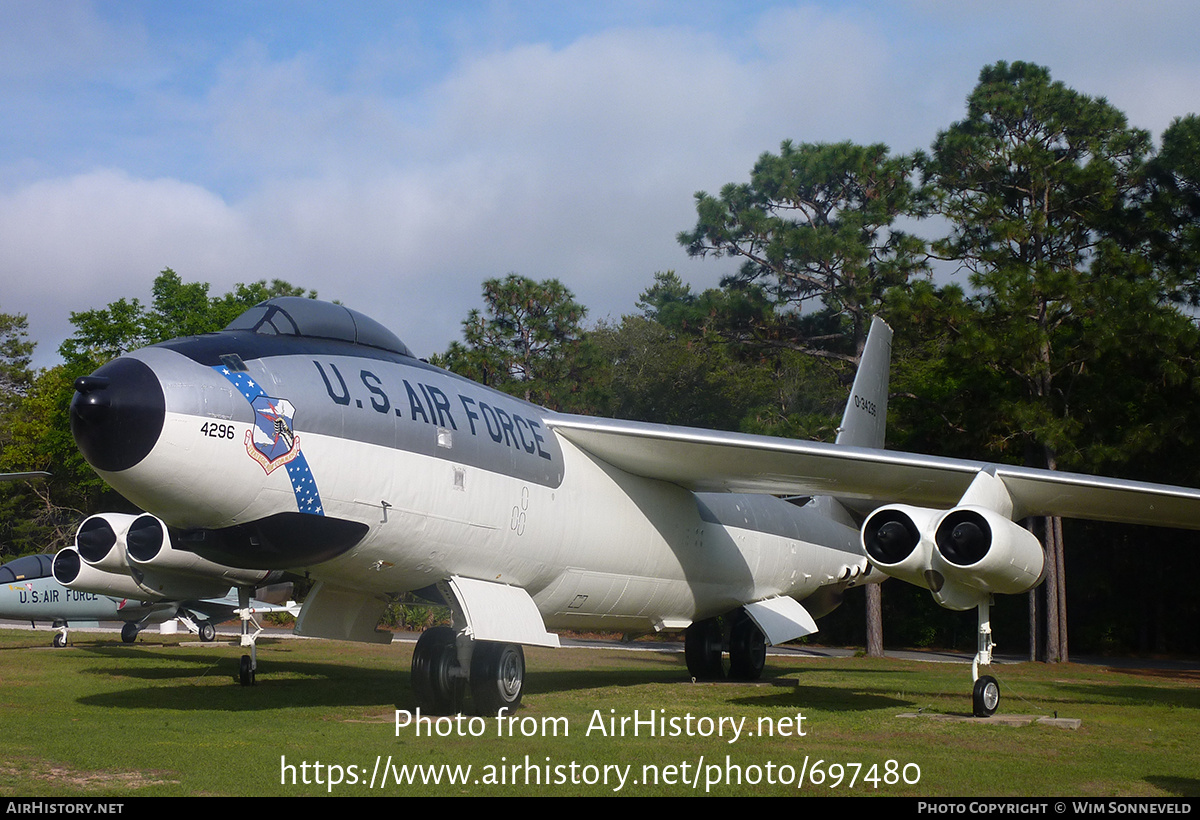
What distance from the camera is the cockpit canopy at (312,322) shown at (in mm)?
9852

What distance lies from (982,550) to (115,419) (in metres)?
8.11

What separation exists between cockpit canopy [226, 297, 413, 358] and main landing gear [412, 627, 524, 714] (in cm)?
313

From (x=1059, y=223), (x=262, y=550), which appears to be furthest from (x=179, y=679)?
(x=1059, y=223)

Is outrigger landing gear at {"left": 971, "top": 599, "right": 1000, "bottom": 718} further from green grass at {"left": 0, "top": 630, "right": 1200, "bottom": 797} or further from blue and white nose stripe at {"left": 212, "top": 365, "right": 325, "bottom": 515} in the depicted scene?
blue and white nose stripe at {"left": 212, "top": 365, "right": 325, "bottom": 515}

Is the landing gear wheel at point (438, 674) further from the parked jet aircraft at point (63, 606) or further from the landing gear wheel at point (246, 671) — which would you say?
the parked jet aircraft at point (63, 606)

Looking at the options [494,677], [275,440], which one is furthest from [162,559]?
[275,440]

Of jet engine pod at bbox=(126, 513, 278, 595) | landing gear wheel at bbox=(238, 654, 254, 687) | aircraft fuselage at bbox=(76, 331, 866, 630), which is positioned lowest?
landing gear wheel at bbox=(238, 654, 254, 687)

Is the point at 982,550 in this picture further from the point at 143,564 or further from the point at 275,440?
the point at 143,564

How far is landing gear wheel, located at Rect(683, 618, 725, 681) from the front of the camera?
15.9 m

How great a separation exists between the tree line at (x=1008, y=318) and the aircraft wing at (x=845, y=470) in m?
11.2

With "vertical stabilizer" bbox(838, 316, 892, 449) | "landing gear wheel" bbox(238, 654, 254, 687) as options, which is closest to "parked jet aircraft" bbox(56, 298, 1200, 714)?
"landing gear wheel" bbox(238, 654, 254, 687)

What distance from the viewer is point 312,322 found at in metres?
10.1

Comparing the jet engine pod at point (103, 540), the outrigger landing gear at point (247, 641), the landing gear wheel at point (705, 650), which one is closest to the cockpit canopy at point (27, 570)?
the jet engine pod at point (103, 540)

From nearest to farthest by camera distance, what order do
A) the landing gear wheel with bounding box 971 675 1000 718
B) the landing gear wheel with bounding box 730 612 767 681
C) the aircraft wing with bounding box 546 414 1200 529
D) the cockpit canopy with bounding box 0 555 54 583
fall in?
the landing gear wheel with bounding box 971 675 1000 718 → the aircraft wing with bounding box 546 414 1200 529 → the landing gear wheel with bounding box 730 612 767 681 → the cockpit canopy with bounding box 0 555 54 583
